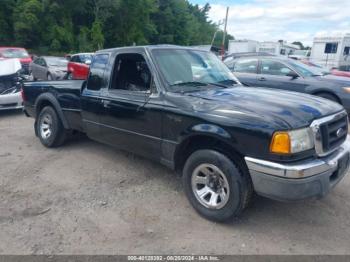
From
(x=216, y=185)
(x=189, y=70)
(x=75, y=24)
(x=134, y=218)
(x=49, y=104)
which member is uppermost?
(x=75, y=24)

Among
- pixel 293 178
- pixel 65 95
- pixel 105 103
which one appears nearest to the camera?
pixel 293 178

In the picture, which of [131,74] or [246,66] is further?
[246,66]

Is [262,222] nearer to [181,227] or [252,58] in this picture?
[181,227]

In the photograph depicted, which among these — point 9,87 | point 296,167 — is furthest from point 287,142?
point 9,87

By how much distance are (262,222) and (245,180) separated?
0.62m

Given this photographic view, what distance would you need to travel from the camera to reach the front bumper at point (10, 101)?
8.29 meters

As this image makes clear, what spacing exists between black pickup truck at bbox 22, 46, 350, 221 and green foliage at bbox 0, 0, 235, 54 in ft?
110

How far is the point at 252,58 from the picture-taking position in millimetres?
9031

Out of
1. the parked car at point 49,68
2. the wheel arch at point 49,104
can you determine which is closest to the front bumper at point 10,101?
the wheel arch at point 49,104

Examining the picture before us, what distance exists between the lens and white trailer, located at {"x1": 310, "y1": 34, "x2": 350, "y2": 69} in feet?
71.6

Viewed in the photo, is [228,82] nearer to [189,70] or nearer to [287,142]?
[189,70]

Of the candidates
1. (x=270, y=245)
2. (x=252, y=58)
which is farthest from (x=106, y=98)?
(x=252, y=58)

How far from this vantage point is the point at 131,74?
4.36m

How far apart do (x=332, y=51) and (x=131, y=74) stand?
72.9 ft
